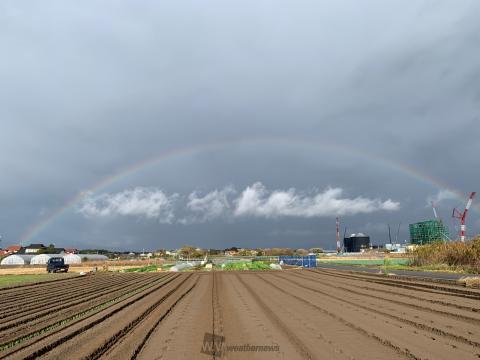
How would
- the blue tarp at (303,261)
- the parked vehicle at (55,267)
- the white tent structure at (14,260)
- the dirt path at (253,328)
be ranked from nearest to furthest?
1. the dirt path at (253,328)
2. the blue tarp at (303,261)
3. the parked vehicle at (55,267)
4. the white tent structure at (14,260)

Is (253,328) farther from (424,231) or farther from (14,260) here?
(424,231)

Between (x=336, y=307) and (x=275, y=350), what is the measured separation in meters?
8.43

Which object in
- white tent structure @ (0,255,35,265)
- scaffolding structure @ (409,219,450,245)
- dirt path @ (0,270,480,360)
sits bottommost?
dirt path @ (0,270,480,360)

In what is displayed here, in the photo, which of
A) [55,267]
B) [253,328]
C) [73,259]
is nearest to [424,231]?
[73,259]

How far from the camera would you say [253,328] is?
13.0m

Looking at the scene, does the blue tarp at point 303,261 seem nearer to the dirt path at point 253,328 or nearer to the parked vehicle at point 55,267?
the parked vehicle at point 55,267

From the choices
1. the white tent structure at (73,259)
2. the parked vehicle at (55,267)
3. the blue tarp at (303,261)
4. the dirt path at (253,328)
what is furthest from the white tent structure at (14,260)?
the dirt path at (253,328)

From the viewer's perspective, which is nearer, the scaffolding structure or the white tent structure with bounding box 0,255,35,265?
the white tent structure with bounding box 0,255,35,265

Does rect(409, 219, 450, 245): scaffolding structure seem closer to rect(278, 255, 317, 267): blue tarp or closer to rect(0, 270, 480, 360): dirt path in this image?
rect(278, 255, 317, 267): blue tarp

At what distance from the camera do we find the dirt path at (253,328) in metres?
9.88

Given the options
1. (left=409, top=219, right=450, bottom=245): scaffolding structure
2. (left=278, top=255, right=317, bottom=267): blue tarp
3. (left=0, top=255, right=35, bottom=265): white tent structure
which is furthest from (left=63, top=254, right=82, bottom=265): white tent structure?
(left=409, top=219, right=450, bottom=245): scaffolding structure

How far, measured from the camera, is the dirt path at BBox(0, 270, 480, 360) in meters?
9.88

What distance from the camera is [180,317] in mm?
15766

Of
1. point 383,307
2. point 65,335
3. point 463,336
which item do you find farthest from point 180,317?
point 463,336
